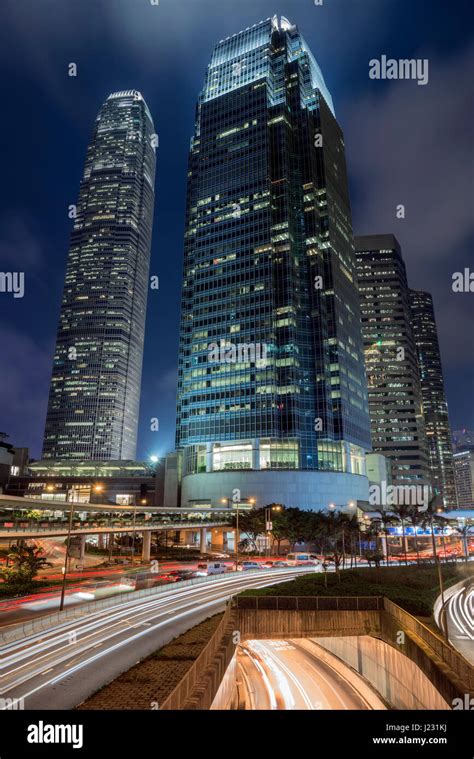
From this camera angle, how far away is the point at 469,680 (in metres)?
17.3

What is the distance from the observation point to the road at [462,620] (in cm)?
3438

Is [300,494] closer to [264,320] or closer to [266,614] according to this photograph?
[264,320]

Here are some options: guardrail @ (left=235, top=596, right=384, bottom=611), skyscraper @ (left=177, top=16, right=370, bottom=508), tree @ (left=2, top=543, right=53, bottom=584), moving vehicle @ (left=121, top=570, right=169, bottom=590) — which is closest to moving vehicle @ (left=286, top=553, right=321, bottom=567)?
moving vehicle @ (left=121, top=570, right=169, bottom=590)

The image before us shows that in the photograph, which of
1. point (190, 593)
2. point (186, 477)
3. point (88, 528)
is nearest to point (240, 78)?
point (186, 477)

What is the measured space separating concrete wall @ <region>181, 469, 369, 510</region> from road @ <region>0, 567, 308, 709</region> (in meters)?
74.3

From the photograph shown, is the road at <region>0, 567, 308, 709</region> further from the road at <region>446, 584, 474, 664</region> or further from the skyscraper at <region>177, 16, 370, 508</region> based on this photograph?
the skyscraper at <region>177, 16, 370, 508</region>

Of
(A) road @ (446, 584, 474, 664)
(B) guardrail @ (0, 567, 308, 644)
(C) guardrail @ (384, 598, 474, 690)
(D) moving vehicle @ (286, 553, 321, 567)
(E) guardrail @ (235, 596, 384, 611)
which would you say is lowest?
(D) moving vehicle @ (286, 553, 321, 567)

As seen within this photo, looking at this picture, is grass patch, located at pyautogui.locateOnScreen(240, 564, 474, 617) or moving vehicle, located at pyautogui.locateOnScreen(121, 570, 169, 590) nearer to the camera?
grass patch, located at pyautogui.locateOnScreen(240, 564, 474, 617)

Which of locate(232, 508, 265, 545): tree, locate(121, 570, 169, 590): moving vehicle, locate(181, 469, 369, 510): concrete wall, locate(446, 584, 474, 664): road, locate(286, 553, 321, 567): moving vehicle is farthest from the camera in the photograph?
locate(181, 469, 369, 510): concrete wall

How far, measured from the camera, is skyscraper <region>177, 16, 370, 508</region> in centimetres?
12350

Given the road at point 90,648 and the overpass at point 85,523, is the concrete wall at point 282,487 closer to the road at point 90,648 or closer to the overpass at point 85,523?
the overpass at point 85,523

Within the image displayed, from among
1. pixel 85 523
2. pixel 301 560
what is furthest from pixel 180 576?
pixel 301 560

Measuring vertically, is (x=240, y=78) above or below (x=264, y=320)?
above
